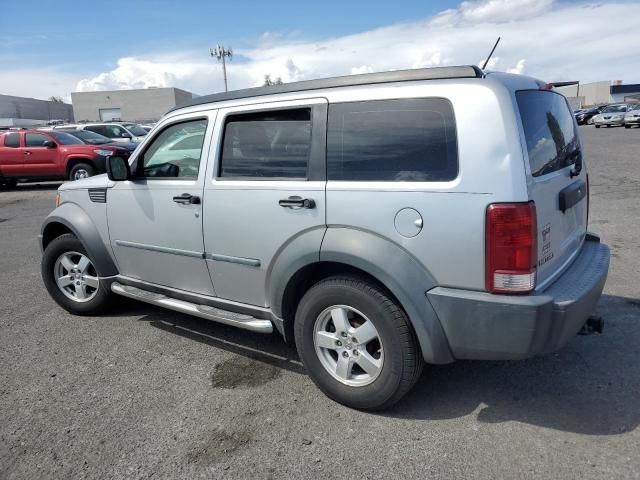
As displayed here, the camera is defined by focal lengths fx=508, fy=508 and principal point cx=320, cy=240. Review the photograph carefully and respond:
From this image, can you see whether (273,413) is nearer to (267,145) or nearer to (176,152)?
(267,145)

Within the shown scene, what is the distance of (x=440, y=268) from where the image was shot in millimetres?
2590

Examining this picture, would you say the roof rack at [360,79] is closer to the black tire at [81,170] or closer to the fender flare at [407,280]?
the fender flare at [407,280]

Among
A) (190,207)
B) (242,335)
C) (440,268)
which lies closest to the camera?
(440,268)

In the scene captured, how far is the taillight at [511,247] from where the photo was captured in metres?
2.42

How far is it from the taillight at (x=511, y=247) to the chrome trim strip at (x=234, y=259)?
1.49 m

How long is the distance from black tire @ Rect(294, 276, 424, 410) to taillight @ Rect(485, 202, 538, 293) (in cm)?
56

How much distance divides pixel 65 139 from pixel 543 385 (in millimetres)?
14877

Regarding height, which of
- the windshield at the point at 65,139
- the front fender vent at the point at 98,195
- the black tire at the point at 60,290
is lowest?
the black tire at the point at 60,290

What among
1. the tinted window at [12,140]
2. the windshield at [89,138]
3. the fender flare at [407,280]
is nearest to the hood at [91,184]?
the fender flare at [407,280]

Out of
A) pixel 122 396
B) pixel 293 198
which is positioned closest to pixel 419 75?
pixel 293 198

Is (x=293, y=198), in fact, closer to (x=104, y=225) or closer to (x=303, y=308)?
(x=303, y=308)

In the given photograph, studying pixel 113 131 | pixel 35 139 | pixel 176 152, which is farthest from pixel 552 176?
pixel 113 131

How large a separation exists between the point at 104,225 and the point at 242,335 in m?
1.50

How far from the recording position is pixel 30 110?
270 feet
